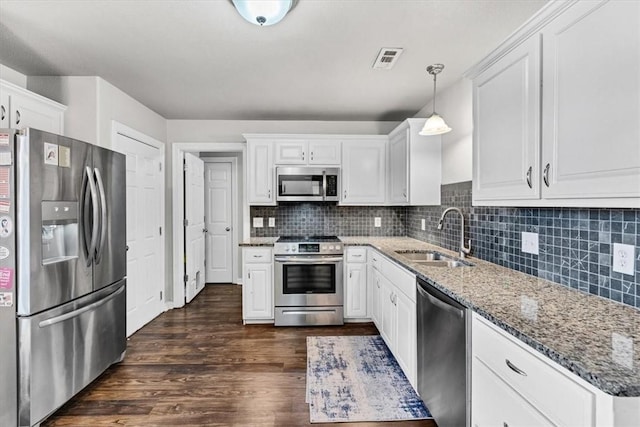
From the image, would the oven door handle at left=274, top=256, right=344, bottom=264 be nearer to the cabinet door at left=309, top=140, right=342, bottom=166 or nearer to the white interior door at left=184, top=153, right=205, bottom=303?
the cabinet door at left=309, top=140, right=342, bottom=166

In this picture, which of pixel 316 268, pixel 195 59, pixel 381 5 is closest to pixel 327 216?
pixel 316 268

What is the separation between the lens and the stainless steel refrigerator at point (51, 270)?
5.80 ft

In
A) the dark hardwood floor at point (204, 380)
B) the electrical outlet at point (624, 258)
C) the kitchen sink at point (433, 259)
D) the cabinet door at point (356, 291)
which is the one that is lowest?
the dark hardwood floor at point (204, 380)

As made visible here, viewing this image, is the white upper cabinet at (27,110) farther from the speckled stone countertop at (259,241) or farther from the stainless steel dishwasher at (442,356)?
the stainless steel dishwasher at (442,356)

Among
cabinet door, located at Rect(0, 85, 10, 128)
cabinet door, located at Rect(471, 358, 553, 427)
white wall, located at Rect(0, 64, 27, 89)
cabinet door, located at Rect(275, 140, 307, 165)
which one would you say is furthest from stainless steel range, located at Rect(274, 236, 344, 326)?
white wall, located at Rect(0, 64, 27, 89)

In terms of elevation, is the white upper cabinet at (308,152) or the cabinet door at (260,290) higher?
the white upper cabinet at (308,152)

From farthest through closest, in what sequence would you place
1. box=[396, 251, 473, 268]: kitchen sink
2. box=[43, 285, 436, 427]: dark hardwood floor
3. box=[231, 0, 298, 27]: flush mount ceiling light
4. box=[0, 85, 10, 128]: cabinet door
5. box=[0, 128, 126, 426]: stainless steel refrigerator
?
box=[396, 251, 473, 268]: kitchen sink → box=[0, 85, 10, 128]: cabinet door → box=[43, 285, 436, 427]: dark hardwood floor → box=[0, 128, 126, 426]: stainless steel refrigerator → box=[231, 0, 298, 27]: flush mount ceiling light

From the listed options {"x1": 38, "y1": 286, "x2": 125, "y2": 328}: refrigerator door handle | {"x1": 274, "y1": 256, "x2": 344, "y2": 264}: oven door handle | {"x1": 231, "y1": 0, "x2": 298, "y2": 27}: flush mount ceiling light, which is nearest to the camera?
{"x1": 231, "y1": 0, "x2": 298, "y2": 27}: flush mount ceiling light

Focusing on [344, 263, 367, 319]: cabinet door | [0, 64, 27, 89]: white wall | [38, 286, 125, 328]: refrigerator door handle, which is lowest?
[344, 263, 367, 319]: cabinet door

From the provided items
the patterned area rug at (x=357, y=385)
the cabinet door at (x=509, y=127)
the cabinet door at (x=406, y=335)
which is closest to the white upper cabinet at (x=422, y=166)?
the cabinet door at (x=406, y=335)

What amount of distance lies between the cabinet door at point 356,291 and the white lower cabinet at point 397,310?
0.25 metres

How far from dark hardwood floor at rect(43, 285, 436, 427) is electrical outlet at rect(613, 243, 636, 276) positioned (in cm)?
133

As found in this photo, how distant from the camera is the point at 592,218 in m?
1.46

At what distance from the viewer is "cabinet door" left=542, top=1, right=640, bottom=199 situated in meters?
0.99
